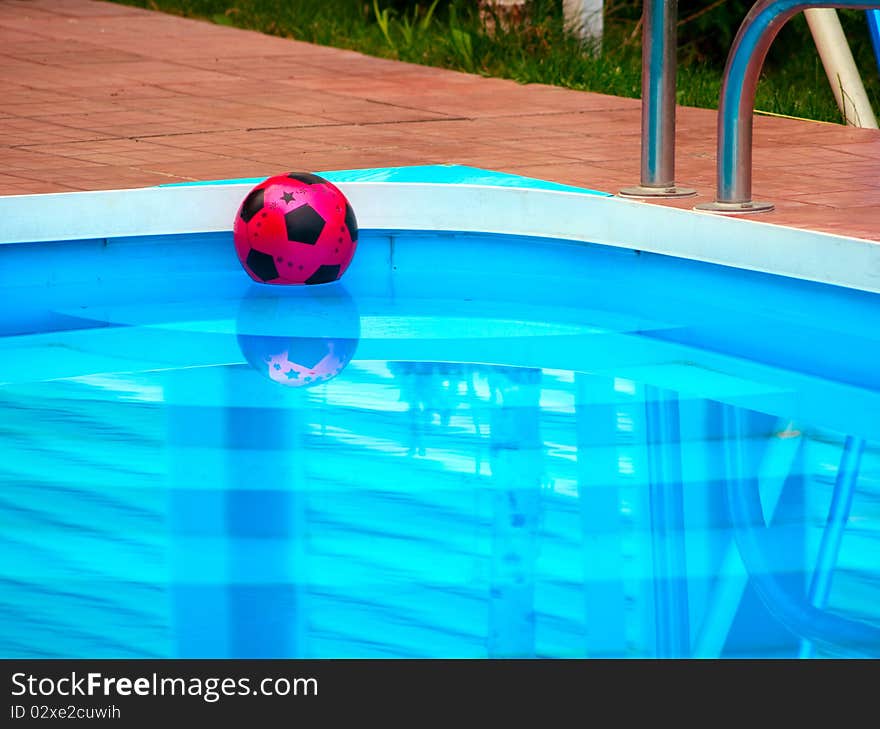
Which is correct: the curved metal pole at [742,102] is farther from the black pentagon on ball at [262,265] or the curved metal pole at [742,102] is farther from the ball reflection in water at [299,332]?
the black pentagon on ball at [262,265]

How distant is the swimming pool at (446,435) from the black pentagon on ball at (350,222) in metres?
0.25

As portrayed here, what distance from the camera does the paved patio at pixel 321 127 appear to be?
21.7ft

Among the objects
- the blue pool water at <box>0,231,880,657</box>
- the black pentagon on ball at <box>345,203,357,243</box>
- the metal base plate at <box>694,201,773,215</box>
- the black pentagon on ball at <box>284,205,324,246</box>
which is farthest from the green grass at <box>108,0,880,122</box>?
the black pentagon on ball at <box>284,205,324,246</box>

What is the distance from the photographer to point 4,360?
5.24 m

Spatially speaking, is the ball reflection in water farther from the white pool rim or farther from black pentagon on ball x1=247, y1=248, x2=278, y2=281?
the white pool rim

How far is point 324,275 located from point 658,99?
1.34 meters

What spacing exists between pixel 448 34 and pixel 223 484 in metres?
6.91

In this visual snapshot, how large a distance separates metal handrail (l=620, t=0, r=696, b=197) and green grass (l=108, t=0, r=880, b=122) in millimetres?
2326

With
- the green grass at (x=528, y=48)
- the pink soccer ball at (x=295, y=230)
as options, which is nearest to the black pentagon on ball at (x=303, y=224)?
the pink soccer ball at (x=295, y=230)

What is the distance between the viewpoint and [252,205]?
5.62 m

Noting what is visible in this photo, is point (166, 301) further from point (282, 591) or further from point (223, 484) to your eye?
point (282, 591)

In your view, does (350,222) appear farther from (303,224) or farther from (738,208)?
(738,208)

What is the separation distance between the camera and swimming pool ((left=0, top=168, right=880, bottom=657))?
10.6 feet
